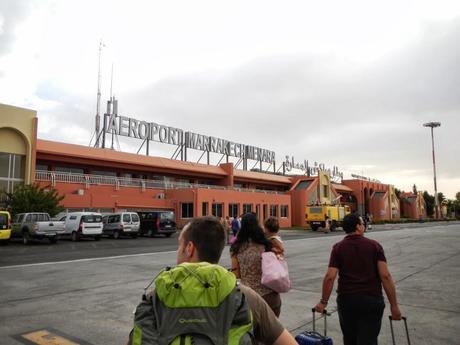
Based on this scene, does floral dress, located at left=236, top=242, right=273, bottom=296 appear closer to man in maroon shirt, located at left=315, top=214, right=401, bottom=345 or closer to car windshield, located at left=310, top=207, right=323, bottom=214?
man in maroon shirt, located at left=315, top=214, right=401, bottom=345

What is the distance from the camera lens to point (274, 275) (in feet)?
12.9

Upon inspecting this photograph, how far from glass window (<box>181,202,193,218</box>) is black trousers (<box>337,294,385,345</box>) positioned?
1355 inches

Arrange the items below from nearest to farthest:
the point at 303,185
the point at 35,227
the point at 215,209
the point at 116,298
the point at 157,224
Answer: the point at 116,298, the point at 35,227, the point at 157,224, the point at 215,209, the point at 303,185

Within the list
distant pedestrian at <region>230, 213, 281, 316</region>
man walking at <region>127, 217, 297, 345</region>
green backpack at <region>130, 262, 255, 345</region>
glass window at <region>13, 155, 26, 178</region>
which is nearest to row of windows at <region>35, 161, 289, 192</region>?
glass window at <region>13, 155, 26, 178</region>

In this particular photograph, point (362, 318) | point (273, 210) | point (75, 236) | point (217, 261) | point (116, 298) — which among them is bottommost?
point (116, 298)

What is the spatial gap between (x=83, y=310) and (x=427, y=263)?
1100 cm

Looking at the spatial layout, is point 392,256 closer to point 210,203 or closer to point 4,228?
point 4,228

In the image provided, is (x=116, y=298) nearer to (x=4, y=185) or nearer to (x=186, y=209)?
(x=4, y=185)

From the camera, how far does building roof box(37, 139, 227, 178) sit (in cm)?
3275

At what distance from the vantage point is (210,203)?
39.6 metres

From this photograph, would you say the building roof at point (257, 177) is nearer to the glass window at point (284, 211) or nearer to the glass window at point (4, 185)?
the glass window at point (284, 211)

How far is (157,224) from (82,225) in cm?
567

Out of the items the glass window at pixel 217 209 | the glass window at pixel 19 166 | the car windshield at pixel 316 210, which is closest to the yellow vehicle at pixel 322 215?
the car windshield at pixel 316 210

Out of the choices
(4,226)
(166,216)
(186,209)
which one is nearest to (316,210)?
(186,209)
